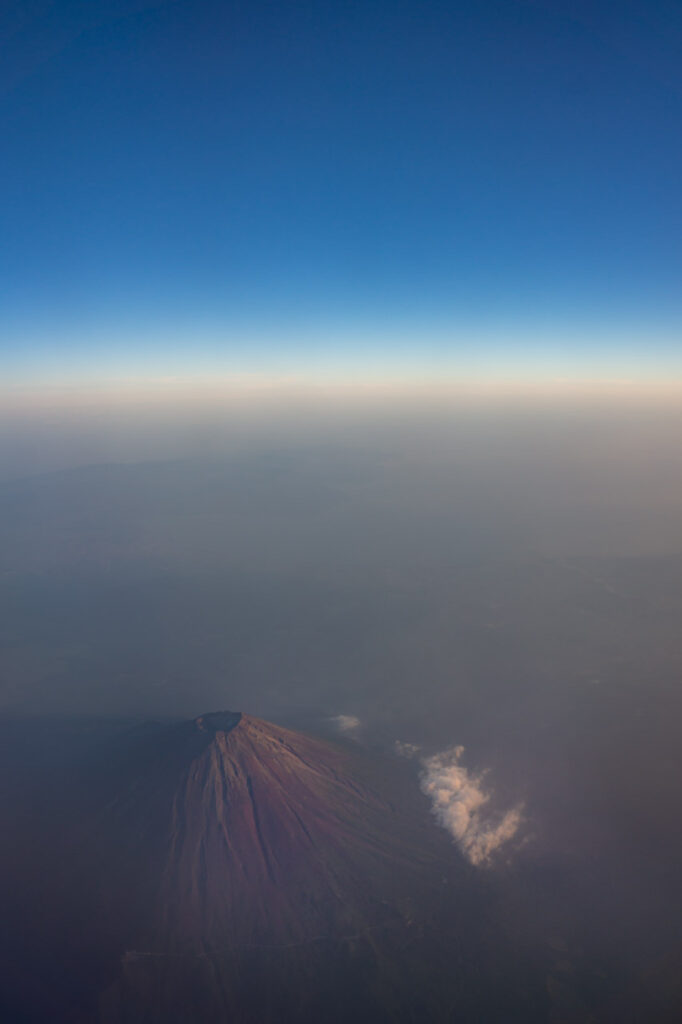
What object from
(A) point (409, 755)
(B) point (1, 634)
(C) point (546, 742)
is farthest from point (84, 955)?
(B) point (1, 634)

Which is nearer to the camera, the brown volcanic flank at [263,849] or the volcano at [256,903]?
the volcano at [256,903]

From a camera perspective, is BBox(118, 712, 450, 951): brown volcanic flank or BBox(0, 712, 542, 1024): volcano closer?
BBox(0, 712, 542, 1024): volcano

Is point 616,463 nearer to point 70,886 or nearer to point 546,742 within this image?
point 546,742

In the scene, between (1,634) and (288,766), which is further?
(1,634)

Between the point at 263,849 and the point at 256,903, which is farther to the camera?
the point at 263,849

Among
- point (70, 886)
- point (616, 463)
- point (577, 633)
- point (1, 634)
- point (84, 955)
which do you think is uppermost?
point (616, 463)

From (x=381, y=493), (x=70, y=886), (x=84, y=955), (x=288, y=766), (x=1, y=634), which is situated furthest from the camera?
(x=381, y=493)

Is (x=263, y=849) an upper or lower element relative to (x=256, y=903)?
upper

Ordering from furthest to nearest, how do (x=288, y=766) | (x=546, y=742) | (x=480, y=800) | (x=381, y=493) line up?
(x=381, y=493), (x=546, y=742), (x=480, y=800), (x=288, y=766)
